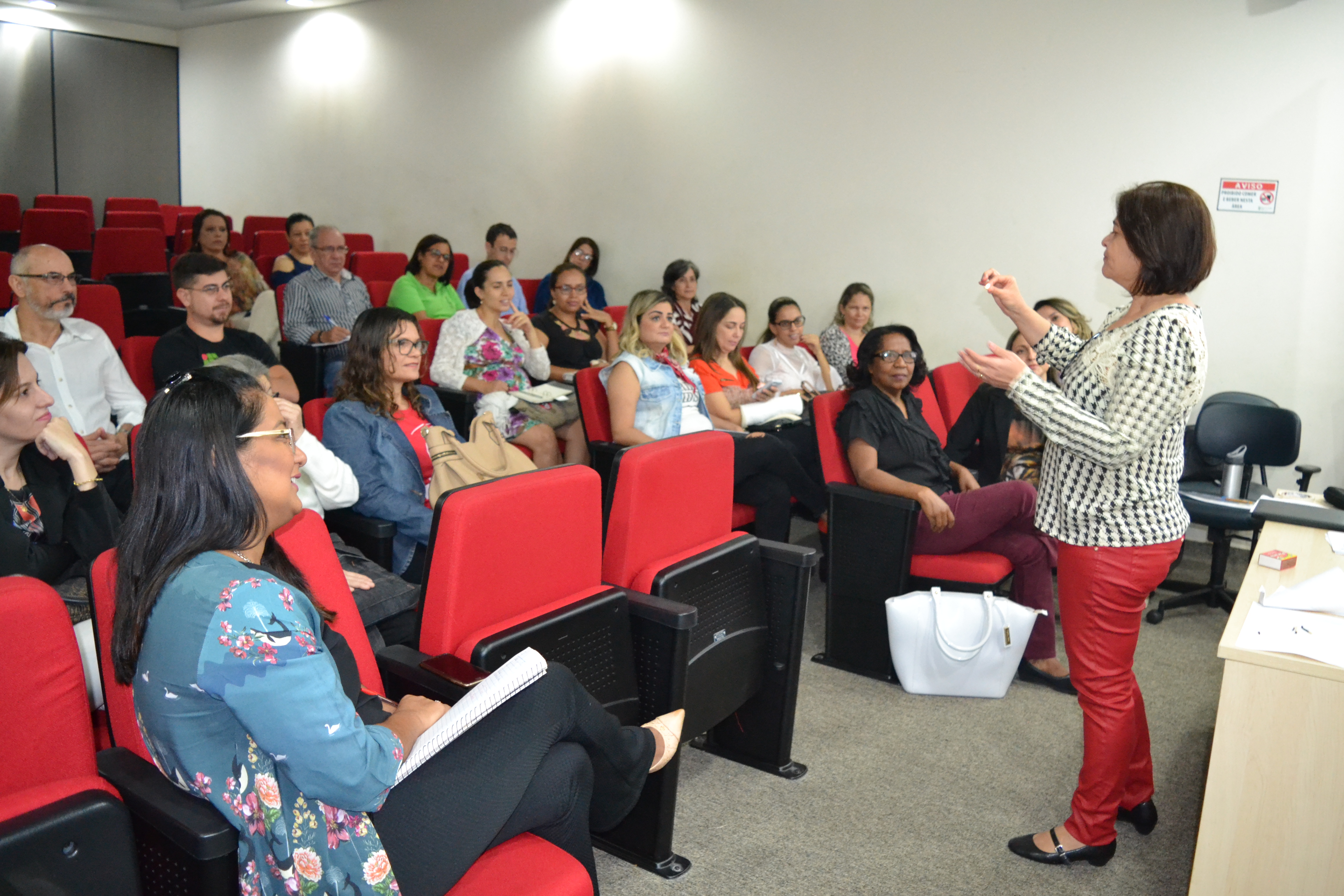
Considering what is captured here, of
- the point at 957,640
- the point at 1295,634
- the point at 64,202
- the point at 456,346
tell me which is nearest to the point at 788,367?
the point at 456,346

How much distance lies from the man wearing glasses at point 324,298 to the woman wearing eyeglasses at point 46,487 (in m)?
3.01

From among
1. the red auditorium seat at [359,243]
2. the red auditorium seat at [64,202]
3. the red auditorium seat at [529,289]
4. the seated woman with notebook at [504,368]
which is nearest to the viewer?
the seated woman with notebook at [504,368]

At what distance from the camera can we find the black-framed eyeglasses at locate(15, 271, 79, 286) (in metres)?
3.38

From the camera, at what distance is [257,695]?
1306 millimetres

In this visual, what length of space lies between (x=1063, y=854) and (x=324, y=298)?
15.7 feet

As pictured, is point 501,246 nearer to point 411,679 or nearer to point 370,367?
point 370,367

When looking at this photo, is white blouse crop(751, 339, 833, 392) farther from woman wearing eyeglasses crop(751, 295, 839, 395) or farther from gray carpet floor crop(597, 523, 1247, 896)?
gray carpet floor crop(597, 523, 1247, 896)

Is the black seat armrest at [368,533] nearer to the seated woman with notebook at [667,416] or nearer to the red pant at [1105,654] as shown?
the seated woman with notebook at [667,416]

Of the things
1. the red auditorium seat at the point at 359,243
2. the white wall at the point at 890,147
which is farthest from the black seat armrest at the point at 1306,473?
the red auditorium seat at the point at 359,243

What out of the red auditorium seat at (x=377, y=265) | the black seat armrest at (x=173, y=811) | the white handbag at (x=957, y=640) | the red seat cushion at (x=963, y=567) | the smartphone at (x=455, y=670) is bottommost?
the white handbag at (x=957, y=640)

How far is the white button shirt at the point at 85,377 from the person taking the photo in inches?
133

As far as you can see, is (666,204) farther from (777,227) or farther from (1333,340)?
(1333,340)

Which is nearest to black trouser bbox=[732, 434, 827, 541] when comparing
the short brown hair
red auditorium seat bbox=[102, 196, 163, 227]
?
the short brown hair

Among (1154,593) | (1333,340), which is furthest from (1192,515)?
(1333,340)
